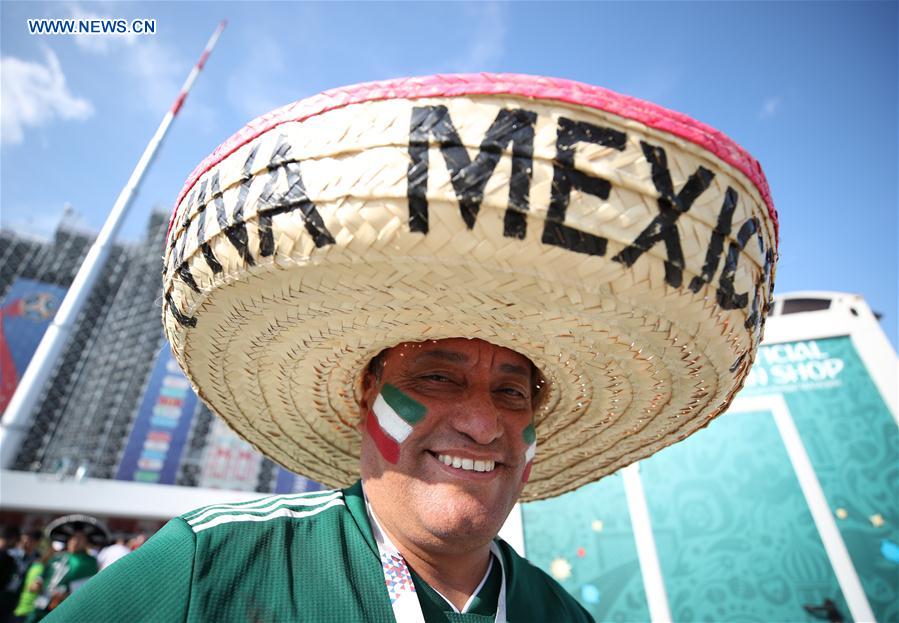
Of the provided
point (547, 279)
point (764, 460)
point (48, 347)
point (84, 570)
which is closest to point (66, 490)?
point (48, 347)

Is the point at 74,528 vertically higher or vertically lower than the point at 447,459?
higher

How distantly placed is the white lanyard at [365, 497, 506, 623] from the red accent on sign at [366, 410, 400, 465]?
152 millimetres

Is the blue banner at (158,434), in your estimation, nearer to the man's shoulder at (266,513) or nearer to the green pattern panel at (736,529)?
the green pattern panel at (736,529)

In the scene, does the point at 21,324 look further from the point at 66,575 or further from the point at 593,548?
the point at 593,548

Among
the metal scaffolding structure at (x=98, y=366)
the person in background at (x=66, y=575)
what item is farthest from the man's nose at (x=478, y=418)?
the metal scaffolding structure at (x=98, y=366)

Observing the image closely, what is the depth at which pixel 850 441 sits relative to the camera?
16.3 ft

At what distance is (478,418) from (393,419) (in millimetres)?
204

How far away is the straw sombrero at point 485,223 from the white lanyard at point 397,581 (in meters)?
0.53

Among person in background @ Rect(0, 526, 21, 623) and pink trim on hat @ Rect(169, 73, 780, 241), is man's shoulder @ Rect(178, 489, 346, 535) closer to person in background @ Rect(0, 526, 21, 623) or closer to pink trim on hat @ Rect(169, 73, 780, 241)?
pink trim on hat @ Rect(169, 73, 780, 241)

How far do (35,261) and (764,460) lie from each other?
100ft

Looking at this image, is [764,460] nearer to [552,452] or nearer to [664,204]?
[552,452]

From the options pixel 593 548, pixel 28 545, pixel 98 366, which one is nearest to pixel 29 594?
pixel 28 545

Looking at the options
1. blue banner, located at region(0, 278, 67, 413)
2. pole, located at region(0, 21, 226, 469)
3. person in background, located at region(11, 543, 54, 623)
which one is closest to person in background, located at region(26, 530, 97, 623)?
person in background, located at region(11, 543, 54, 623)

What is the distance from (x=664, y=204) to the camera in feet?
2.34
